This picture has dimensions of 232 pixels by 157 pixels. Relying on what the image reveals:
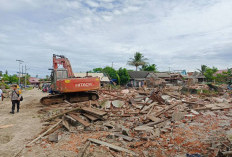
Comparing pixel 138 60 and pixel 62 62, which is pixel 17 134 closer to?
pixel 62 62

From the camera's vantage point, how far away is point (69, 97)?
11.9 meters

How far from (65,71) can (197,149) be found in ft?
33.7

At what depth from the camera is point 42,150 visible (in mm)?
4738

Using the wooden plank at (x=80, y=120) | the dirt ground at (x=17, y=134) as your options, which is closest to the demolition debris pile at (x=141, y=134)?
the wooden plank at (x=80, y=120)

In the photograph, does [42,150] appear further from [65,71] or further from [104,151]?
[65,71]

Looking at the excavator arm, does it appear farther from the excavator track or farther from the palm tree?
the palm tree

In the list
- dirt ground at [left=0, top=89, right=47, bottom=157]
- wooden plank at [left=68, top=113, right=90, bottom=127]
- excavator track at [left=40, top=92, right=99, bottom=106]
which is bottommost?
dirt ground at [left=0, top=89, right=47, bottom=157]

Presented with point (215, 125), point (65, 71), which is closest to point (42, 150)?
point (215, 125)

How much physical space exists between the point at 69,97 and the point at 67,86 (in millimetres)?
1860

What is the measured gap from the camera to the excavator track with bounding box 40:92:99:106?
448 inches

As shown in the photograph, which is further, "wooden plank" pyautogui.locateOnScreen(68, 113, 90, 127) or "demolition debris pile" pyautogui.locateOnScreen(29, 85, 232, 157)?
"wooden plank" pyautogui.locateOnScreen(68, 113, 90, 127)

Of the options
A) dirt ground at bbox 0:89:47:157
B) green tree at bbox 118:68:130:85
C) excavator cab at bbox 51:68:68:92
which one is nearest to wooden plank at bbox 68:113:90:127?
dirt ground at bbox 0:89:47:157

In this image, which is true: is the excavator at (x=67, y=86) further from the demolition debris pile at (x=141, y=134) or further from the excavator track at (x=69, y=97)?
the demolition debris pile at (x=141, y=134)

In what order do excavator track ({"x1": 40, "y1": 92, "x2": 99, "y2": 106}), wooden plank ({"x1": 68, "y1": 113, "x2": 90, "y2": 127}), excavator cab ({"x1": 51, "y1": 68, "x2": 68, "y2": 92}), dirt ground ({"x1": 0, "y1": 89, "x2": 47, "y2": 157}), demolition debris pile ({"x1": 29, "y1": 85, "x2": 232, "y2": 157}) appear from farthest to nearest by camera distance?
excavator cab ({"x1": 51, "y1": 68, "x2": 68, "y2": 92})
excavator track ({"x1": 40, "y1": 92, "x2": 99, "y2": 106})
wooden plank ({"x1": 68, "y1": 113, "x2": 90, "y2": 127})
dirt ground ({"x1": 0, "y1": 89, "x2": 47, "y2": 157})
demolition debris pile ({"x1": 29, "y1": 85, "x2": 232, "y2": 157})
